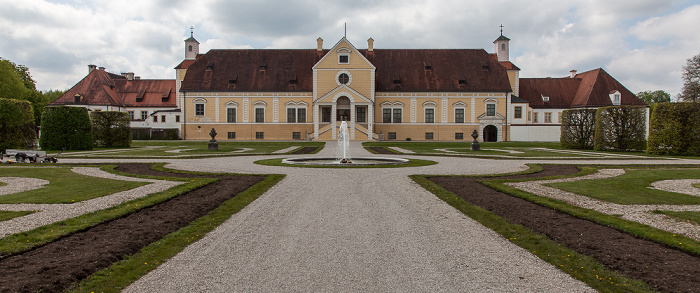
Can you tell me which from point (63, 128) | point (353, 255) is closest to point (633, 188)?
point (353, 255)

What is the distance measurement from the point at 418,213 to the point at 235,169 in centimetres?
1023

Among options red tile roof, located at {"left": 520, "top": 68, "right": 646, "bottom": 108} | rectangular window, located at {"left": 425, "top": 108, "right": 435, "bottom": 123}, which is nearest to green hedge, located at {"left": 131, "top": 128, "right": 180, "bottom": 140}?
rectangular window, located at {"left": 425, "top": 108, "right": 435, "bottom": 123}

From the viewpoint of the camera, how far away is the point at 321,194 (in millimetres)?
11016

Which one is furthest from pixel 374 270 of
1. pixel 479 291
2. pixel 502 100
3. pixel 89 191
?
pixel 502 100

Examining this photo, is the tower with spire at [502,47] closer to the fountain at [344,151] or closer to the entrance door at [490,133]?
the entrance door at [490,133]

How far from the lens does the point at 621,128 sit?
31250 millimetres

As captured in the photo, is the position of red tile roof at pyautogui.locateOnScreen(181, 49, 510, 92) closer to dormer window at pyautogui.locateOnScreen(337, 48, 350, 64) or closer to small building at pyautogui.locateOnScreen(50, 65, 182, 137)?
dormer window at pyautogui.locateOnScreen(337, 48, 350, 64)

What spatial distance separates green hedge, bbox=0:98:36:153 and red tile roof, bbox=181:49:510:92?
2736 centimetres

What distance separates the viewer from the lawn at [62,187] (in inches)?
389

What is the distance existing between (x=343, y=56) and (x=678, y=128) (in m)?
33.1

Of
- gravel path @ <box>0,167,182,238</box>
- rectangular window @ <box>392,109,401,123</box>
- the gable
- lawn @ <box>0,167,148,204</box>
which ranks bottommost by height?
gravel path @ <box>0,167,182,238</box>

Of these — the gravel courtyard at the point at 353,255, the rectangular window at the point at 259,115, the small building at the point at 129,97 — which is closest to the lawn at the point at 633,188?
the gravel courtyard at the point at 353,255

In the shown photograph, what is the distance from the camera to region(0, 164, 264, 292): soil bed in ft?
16.0

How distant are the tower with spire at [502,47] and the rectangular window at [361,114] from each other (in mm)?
25871
